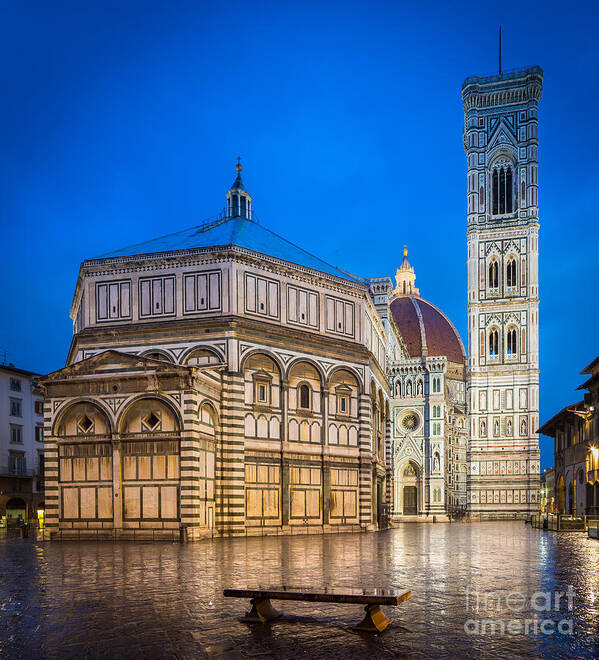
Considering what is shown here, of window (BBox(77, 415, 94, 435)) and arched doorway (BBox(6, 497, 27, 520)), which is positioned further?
arched doorway (BBox(6, 497, 27, 520))

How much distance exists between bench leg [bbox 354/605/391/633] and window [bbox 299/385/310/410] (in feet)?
90.7

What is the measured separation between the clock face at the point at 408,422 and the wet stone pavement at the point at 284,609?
60895 mm

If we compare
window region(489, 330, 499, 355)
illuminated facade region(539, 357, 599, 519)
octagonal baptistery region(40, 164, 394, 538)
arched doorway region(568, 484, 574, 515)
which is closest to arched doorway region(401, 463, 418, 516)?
window region(489, 330, 499, 355)

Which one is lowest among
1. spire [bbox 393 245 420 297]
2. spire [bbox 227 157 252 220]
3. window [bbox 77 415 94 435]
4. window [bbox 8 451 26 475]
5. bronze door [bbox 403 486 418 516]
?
bronze door [bbox 403 486 418 516]

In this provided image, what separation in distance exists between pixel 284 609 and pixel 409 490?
72429mm

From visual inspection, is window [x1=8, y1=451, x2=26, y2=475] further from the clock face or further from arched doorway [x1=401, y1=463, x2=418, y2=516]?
arched doorway [x1=401, y1=463, x2=418, y2=516]

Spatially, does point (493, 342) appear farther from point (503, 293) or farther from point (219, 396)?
point (219, 396)

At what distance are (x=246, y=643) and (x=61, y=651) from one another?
81.5 inches

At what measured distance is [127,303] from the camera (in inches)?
1438

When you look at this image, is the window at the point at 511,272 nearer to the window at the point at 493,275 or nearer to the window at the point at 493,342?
the window at the point at 493,275

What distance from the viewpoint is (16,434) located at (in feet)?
191

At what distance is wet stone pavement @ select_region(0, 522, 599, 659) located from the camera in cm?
838

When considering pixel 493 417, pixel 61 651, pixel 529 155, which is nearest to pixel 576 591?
pixel 61 651

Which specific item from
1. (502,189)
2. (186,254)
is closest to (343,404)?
(186,254)
